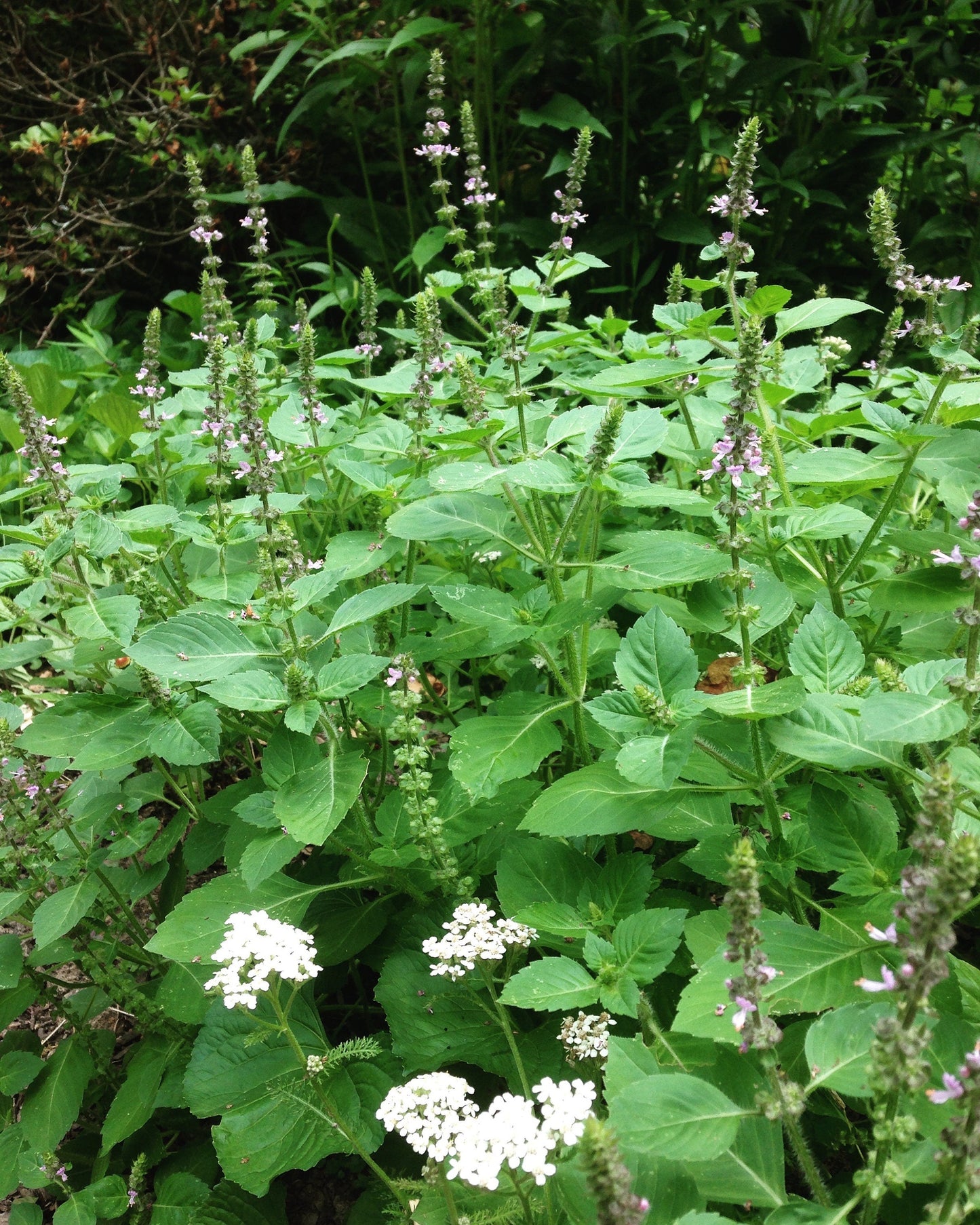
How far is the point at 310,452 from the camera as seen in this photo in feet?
7.97

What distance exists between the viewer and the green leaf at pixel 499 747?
1.70 m

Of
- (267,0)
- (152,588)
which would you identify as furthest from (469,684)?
(267,0)

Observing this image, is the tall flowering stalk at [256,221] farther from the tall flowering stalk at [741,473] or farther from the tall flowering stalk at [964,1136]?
the tall flowering stalk at [964,1136]

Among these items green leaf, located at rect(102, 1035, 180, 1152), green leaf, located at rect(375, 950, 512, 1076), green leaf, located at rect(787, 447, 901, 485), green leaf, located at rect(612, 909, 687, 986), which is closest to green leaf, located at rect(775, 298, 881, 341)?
green leaf, located at rect(787, 447, 901, 485)

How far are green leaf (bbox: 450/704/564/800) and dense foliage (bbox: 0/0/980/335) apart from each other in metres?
3.14

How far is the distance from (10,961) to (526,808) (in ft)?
4.10

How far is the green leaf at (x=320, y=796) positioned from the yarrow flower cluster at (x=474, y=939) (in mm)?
269

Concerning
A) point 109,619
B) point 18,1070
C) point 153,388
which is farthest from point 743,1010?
point 153,388

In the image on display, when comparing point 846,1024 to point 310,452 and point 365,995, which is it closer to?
point 365,995

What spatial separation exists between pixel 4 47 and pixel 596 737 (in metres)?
6.60

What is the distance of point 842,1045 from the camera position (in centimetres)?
116

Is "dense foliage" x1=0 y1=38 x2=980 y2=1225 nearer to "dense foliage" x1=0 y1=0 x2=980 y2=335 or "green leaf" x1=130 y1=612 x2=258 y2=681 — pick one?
"green leaf" x1=130 y1=612 x2=258 y2=681

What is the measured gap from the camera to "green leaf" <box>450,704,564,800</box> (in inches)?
66.9

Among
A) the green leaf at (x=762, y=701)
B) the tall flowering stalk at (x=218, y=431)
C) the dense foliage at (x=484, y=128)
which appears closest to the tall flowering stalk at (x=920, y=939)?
the green leaf at (x=762, y=701)
